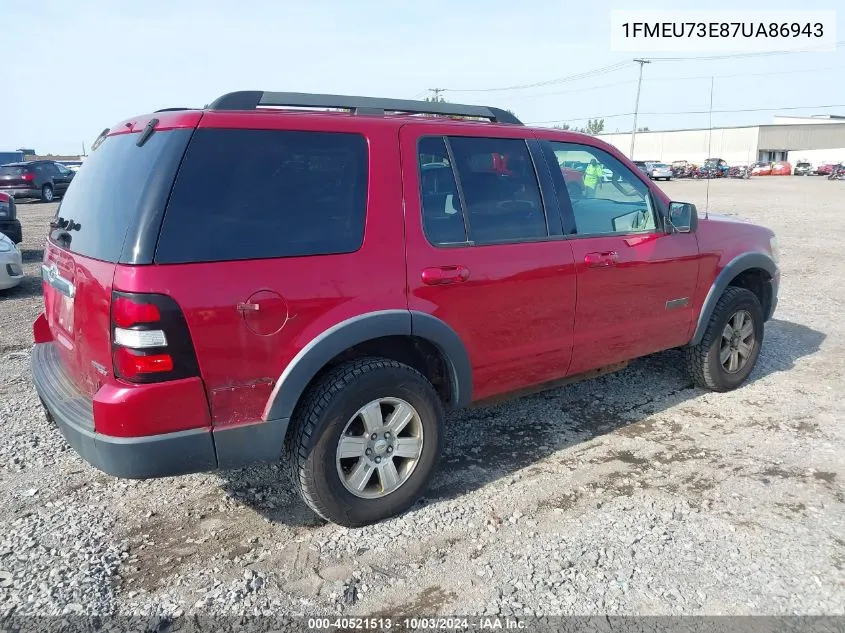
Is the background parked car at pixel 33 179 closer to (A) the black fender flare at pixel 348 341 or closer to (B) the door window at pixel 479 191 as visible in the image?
(B) the door window at pixel 479 191

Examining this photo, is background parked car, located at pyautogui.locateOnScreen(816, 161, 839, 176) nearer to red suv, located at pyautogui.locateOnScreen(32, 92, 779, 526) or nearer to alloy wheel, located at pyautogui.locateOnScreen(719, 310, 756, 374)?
alloy wheel, located at pyautogui.locateOnScreen(719, 310, 756, 374)

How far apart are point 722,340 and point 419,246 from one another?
2.86m

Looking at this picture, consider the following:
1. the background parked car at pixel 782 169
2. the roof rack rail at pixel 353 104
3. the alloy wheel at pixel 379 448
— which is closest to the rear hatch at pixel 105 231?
the roof rack rail at pixel 353 104

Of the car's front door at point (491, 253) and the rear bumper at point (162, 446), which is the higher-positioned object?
the car's front door at point (491, 253)

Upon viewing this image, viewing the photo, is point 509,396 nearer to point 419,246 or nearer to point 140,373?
point 419,246

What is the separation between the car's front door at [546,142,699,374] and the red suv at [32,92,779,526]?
0.02 m

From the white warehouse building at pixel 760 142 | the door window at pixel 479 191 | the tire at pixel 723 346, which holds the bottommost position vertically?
the tire at pixel 723 346

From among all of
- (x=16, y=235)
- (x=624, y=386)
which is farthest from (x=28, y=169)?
(x=624, y=386)

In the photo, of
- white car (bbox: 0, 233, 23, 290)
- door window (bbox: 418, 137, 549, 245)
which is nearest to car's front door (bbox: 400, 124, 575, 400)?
door window (bbox: 418, 137, 549, 245)

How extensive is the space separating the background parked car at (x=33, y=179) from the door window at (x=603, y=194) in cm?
2295

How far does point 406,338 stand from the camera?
3.28 metres

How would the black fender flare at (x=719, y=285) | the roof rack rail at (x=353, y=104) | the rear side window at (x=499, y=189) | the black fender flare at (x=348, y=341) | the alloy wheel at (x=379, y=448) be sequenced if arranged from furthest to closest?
the black fender flare at (x=719, y=285)
the rear side window at (x=499, y=189)
the alloy wheel at (x=379, y=448)
the roof rack rail at (x=353, y=104)
the black fender flare at (x=348, y=341)

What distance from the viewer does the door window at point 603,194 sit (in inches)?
154

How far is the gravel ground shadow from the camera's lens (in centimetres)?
354
